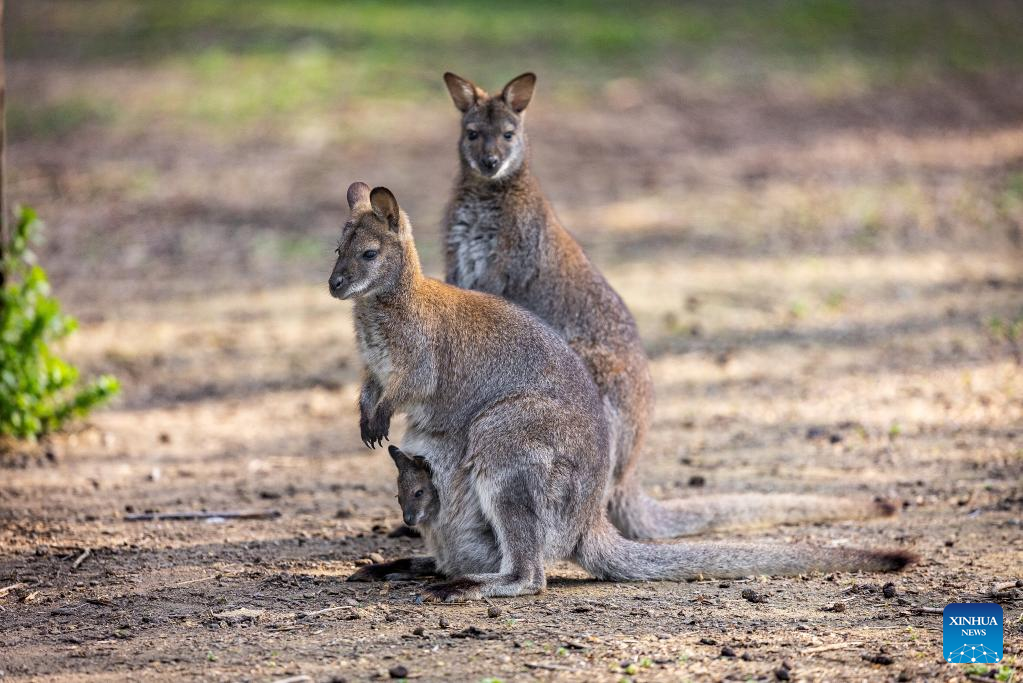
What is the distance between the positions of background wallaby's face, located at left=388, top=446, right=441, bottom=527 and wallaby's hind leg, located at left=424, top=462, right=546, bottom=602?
280mm

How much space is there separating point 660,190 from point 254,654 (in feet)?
26.7

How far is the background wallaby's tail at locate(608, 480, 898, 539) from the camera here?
5.77 metres

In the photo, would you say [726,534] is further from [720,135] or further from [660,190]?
[720,135]

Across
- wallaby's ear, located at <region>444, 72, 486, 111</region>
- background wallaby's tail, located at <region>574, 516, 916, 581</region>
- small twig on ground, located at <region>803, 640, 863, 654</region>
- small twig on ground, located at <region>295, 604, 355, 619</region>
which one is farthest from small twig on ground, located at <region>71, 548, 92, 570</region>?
small twig on ground, located at <region>803, 640, 863, 654</region>

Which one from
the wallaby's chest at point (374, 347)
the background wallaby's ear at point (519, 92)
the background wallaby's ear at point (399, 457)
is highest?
the background wallaby's ear at point (519, 92)

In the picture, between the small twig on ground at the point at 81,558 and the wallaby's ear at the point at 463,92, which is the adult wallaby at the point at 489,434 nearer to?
the small twig on ground at the point at 81,558

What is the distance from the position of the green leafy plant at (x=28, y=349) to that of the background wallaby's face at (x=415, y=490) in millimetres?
2331

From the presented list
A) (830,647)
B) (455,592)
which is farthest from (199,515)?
(830,647)

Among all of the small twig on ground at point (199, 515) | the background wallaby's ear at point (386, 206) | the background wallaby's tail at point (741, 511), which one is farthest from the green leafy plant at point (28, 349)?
the background wallaby's tail at point (741, 511)

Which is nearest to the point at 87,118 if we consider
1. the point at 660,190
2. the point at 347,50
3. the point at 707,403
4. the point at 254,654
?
the point at 347,50

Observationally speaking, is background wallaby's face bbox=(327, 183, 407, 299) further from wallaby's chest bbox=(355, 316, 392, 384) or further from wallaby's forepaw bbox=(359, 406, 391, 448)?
wallaby's forepaw bbox=(359, 406, 391, 448)

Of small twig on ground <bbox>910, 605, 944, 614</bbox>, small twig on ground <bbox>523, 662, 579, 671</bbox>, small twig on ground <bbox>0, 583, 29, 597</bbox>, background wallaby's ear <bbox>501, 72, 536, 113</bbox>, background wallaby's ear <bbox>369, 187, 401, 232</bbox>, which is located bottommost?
small twig on ground <bbox>523, 662, 579, 671</bbox>

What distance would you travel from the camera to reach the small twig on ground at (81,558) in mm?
5242

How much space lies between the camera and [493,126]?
632 cm
